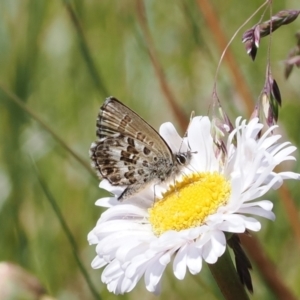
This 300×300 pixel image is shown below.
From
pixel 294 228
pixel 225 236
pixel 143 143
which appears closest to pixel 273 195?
pixel 294 228

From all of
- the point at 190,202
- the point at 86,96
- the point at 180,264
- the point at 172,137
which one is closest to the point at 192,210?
the point at 190,202

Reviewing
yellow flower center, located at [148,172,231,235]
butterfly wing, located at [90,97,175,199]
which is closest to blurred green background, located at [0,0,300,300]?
butterfly wing, located at [90,97,175,199]

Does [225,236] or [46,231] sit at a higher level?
[46,231]

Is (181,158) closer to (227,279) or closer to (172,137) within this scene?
(172,137)

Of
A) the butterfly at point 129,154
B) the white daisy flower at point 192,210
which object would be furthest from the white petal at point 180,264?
the butterfly at point 129,154

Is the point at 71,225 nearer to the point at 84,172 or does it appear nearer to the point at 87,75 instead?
the point at 84,172

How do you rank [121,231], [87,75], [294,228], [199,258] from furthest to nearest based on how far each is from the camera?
[87,75]
[294,228]
[121,231]
[199,258]

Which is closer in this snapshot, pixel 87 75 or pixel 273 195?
pixel 273 195

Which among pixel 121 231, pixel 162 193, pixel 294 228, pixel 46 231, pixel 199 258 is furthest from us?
pixel 46 231
